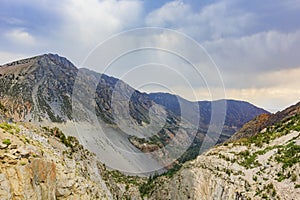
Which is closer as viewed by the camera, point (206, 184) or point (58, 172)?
point (58, 172)

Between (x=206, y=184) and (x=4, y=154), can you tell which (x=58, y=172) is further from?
(x=206, y=184)

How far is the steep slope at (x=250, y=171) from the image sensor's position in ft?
107

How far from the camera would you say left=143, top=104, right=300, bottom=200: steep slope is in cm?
3255

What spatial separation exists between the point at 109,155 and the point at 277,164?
145 m

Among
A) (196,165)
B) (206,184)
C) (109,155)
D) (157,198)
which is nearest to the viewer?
(206,184)

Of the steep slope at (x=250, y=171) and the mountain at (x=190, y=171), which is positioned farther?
the steep slope at (x=250, y=171)

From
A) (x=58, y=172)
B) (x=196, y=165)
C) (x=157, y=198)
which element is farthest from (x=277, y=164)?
(x=157, y=198)

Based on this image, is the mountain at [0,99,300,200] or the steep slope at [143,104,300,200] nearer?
the mountain at [0,99,300,200]

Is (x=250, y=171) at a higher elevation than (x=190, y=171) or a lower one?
lower

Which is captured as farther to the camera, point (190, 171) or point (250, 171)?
point (190, 171)

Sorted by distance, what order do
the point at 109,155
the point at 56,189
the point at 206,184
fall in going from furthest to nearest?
the point at 109,155 → the point at 206,184 → the point at 56,189

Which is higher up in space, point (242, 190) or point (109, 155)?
point (109, 155)

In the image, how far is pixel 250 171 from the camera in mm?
37688

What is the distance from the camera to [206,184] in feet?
141
